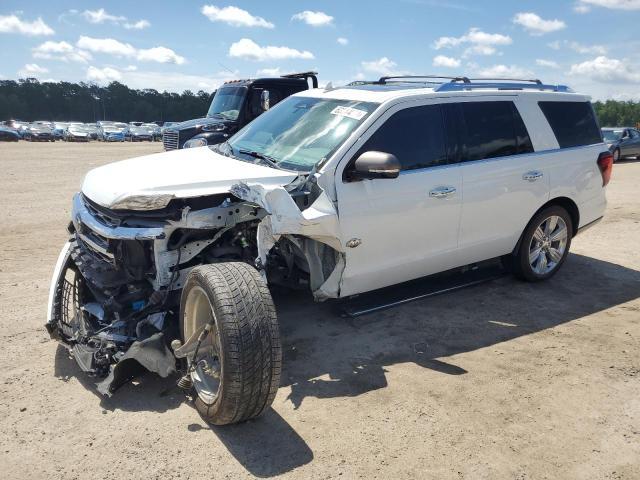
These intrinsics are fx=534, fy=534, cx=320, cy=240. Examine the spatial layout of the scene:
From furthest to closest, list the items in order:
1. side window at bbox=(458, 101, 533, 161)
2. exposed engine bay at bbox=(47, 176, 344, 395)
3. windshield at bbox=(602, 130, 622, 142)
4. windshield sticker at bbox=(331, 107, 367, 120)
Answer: windshield at bbox=(602, 130, 622, 142), side window at bbox=(458, 101, 533, 161), windshield sticker at bbox=(331, 107, 367, 120), exposed engine bay at bbox=(47, 176, 344, 395)

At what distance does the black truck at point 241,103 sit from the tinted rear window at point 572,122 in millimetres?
6847

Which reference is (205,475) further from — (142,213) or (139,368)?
(142,213)

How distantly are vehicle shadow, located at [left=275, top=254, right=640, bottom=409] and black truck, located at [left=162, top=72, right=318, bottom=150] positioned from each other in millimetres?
7026

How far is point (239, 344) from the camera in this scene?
3064mm

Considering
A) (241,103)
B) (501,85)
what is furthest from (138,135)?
(501,85)

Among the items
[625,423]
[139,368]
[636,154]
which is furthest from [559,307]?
[636,154]

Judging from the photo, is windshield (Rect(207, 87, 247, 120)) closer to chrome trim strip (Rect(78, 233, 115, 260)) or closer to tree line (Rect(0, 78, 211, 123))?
chrome trim strip (Rect(78, 233, 115, 260))

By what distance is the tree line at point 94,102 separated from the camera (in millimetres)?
95125

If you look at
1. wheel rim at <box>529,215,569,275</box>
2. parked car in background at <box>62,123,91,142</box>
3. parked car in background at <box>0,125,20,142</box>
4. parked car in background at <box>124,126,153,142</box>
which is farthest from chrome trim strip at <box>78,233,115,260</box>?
parked car in background at <box>124,126,153,142</box>

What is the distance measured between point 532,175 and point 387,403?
2994 millimetres

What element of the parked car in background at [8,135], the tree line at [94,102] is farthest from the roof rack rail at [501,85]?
the tree line at [94,102]

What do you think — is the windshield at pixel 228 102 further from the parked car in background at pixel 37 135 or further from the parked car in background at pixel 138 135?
the parked car in background at pixel 138 135

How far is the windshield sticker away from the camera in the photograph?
451 centimetres

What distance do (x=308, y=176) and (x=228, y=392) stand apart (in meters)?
1.78
